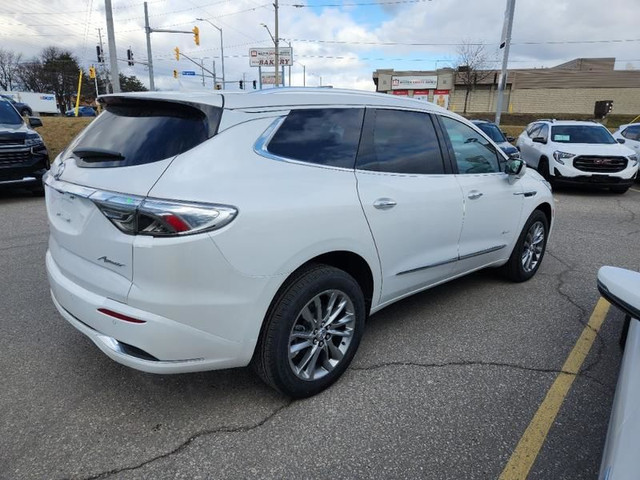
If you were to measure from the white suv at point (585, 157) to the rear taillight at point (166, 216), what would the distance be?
10.9 metres

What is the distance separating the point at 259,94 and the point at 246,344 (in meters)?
1.41

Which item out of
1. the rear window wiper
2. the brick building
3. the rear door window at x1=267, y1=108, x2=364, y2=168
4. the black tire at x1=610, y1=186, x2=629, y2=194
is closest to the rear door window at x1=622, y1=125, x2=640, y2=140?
the black tire at x1=610, y1=186, x2=629, y2=194

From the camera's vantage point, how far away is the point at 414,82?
56.6 metres

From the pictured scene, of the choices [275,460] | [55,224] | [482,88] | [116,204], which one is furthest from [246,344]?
[482,88]

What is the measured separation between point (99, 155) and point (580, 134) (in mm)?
12575

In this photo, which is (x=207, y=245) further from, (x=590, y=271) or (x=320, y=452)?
(x=590, y=271)

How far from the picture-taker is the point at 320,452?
2.37 m

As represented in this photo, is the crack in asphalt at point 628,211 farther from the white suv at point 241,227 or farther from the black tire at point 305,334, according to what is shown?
the black tire at point 305,334

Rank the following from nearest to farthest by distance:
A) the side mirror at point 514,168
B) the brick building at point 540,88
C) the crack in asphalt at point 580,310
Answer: the crack in asphalt at point 580,310 < the side mirror at point 514,168 < the brick building at point 540,88

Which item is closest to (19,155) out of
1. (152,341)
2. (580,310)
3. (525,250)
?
(152,341)

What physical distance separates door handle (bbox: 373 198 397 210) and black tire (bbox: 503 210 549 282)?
2.14 meters

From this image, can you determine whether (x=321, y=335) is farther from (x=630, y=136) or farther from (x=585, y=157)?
(x=630, y=136)

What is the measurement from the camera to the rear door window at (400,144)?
3.07m

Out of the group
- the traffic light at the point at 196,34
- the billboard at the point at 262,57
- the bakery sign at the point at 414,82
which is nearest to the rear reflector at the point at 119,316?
the traffic light at the point at 196,34
